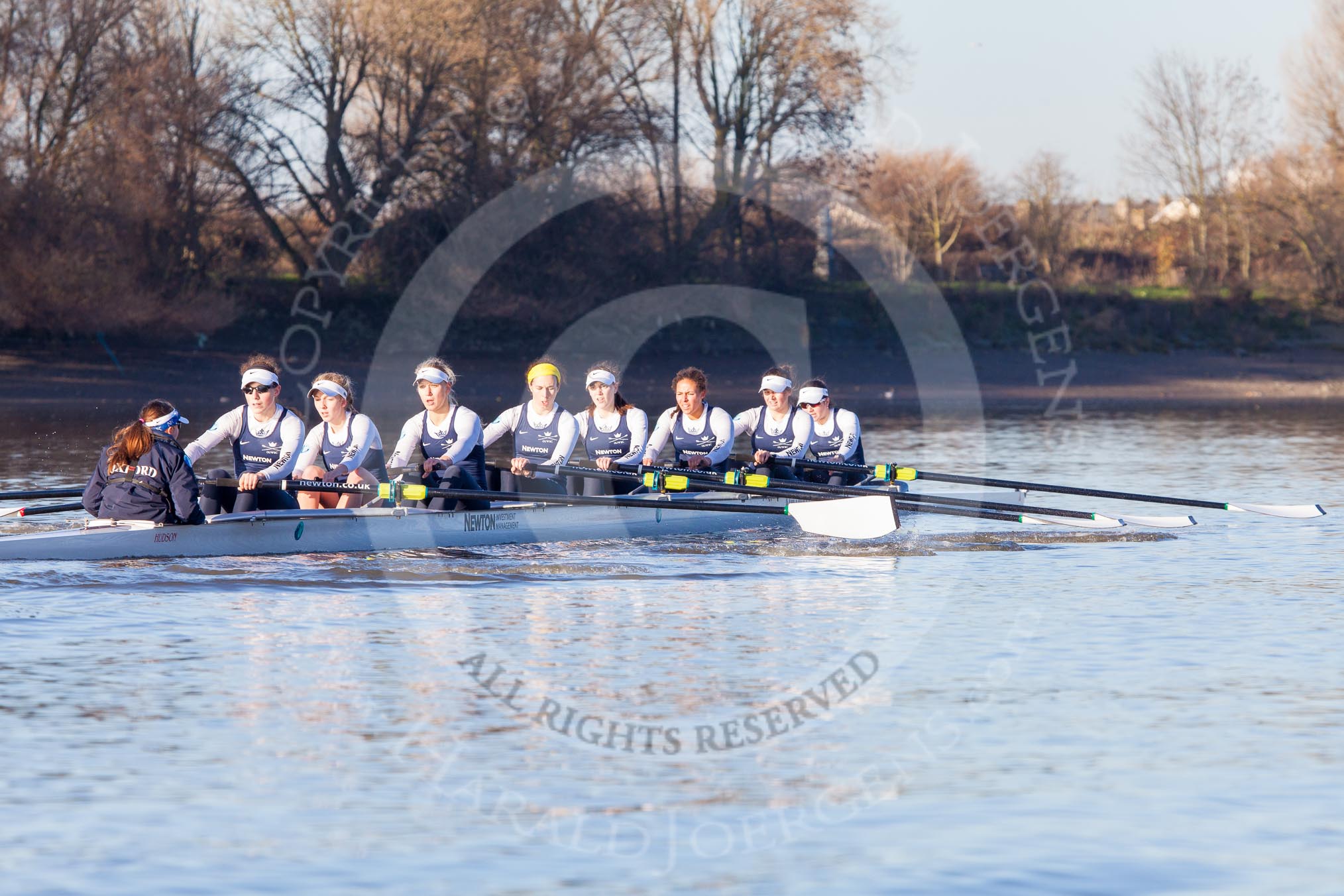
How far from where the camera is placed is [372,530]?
1196 centimetres

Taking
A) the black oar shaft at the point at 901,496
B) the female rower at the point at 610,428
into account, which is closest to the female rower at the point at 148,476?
the black oar shaft at the point at 901,496

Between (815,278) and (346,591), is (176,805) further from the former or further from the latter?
(815,278)

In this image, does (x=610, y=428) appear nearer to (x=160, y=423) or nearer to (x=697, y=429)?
(x=697, y=429)

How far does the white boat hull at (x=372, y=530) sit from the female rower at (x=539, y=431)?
0.57 meters

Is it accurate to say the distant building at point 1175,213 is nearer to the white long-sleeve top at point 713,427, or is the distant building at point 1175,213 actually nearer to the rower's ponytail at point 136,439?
the white long-sleeve top at point 713,427

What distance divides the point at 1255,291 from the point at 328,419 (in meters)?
35.4

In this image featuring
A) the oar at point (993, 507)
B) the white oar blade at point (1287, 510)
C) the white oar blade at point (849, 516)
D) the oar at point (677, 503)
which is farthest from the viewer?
the white oar blade at point (1287, 510)

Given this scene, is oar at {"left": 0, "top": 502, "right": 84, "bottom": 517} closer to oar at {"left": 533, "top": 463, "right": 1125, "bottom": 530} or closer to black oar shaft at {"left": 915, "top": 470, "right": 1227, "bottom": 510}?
oar at {"left": 533, "top": 463, "right": 1125, "bottom": 530}

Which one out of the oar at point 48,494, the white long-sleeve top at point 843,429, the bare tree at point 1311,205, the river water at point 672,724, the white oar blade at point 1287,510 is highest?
the bare tree at point 1311,205

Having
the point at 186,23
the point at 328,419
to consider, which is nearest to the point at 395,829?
the point at 328,419

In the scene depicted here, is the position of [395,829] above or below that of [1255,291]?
below

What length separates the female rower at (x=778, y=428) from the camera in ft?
49.2

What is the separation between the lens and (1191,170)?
45.2 metres

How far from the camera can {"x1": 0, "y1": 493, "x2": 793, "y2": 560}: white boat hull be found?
35.7 ft
